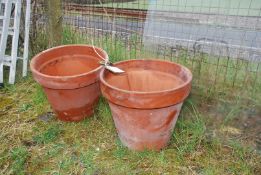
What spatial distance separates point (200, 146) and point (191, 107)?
36 cm

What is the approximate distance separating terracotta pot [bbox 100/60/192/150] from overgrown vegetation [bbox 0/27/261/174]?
0.14m

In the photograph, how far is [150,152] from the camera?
2.29 metres

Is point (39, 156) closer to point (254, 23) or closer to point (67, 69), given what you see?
point (67, 69)

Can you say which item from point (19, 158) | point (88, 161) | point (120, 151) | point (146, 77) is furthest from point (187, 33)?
point (19, 158)

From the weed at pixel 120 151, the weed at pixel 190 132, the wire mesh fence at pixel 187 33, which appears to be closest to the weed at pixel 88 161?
the weed at pixel 120 151

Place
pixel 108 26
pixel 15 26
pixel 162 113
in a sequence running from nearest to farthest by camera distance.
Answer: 1. pixel 162 113
2. pixel 15 26
3. pixel 108 26

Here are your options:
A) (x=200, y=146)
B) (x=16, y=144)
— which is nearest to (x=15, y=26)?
(x=16, y=144)

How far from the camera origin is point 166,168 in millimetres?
2176

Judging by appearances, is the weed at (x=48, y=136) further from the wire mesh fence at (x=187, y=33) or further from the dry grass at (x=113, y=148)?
the wire mesh fence at (x=187, y=33)

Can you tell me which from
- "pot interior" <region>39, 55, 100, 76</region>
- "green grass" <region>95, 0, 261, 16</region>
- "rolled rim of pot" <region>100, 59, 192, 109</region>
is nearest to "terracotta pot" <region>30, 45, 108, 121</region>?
"pot interior" <region>39, 55, 100, 76</region>

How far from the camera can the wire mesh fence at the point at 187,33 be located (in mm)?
2568

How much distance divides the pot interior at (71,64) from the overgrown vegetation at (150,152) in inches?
14.1

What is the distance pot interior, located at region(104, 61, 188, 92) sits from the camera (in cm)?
241

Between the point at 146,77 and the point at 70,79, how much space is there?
1.96 ft
